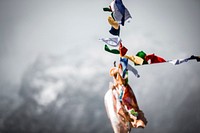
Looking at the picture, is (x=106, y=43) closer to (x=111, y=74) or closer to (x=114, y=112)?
(x=111, y=74)

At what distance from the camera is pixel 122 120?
644 centimetres

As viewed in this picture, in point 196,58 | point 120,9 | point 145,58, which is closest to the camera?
point 196,58

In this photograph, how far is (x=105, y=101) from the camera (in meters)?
6.95

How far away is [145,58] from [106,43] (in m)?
1.05

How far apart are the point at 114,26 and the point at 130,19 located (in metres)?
0.47

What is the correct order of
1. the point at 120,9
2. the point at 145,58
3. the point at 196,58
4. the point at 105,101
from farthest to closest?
the point at 105,101, the point at 120,9, the point at 145,58, the point at 196,58

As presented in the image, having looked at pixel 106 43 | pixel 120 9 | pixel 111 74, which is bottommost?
pixel 111 74

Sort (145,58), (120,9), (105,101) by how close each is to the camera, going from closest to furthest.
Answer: (145,58) < (120,9) < (105,101)

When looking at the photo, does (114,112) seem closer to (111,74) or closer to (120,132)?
(120,132)

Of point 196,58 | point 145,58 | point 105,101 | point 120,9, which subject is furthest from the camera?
point 105,101

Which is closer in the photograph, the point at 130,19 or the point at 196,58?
the point at 196,58

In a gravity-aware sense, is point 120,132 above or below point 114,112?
below

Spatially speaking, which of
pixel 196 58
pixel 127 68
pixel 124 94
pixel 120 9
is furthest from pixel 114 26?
pixel 196 58

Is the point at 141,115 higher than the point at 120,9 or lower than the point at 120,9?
lower
